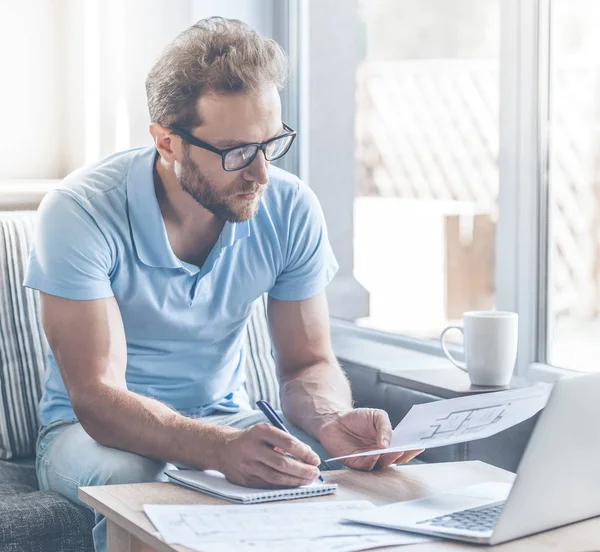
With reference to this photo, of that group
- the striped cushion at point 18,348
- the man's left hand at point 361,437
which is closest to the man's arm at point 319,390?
the man's left hand at point 361,437

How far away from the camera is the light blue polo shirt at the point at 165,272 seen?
1628mm

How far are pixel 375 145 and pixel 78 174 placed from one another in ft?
3.80

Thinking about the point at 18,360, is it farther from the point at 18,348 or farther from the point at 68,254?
the point at 68,254

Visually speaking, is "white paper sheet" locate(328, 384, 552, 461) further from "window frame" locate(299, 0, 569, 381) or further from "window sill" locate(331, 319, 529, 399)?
"window frame" locate(299, 0, 569, 381)

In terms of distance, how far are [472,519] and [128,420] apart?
598mm

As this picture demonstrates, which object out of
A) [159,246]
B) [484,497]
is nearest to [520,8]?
[159,246]

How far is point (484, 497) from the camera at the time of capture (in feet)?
3.90

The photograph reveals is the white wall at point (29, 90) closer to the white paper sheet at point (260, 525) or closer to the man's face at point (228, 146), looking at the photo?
the man's face at point (228, 146)

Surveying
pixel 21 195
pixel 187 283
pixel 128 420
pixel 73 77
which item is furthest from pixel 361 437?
pixel 73 77

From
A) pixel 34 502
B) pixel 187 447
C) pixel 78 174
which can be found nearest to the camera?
pixel 187 447

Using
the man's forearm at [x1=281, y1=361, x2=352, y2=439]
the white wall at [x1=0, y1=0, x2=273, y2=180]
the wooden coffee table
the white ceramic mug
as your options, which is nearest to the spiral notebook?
the wooden coffee table

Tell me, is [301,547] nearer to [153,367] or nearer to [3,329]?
[153,367]

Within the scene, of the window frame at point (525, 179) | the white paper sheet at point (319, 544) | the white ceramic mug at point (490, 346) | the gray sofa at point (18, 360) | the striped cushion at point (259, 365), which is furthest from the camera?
the striped cushion at point (259, 365)

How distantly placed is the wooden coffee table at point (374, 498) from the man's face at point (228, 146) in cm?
53
